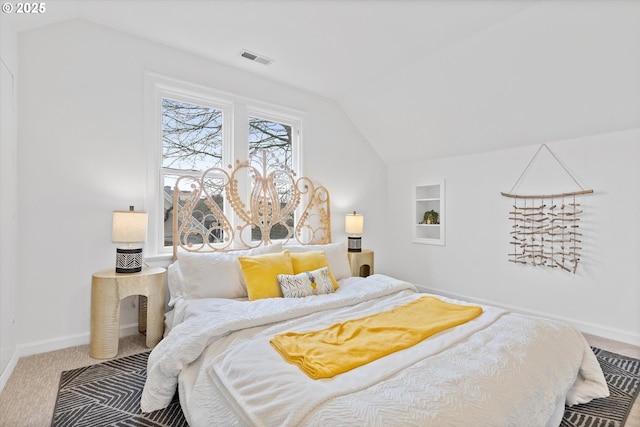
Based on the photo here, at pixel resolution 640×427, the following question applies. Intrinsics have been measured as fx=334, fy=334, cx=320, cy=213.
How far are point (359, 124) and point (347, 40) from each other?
5.92 ft

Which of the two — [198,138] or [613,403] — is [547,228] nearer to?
[613,403]

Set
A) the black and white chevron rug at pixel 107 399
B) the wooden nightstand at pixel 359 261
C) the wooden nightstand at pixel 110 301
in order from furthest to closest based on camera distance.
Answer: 1. the wooden nightstand at pixel 359 261
2. the wooden nightstand at pixel 110 301
3. the black and white chevron rug at pixel 107 399

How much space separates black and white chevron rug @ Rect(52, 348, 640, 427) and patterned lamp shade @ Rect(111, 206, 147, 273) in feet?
2.35

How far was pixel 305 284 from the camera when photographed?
2.69 meters

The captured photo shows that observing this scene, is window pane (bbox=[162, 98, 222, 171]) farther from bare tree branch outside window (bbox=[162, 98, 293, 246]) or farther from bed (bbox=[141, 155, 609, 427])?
bed (bbox=[141, 155, 609, 427])

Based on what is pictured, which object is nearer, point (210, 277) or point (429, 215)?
point (210, 277)

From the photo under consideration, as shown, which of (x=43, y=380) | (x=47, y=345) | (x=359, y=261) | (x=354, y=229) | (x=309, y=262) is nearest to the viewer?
(x=43, y=380)

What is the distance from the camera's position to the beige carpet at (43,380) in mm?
1820

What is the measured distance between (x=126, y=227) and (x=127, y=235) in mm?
65

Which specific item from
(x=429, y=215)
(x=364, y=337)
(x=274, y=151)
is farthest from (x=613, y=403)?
(x=274, y=151)

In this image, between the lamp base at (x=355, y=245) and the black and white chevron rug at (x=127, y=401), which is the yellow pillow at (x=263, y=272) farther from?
the lamp base at (x=355, y=245)

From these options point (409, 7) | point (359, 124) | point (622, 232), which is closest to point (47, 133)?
point (409, 7)

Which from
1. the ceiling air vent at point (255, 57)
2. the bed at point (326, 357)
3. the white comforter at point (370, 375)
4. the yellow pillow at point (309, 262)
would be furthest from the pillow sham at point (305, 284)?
the ceiling air vent at point (255, 57)

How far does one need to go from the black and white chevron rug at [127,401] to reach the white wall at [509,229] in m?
0.85
